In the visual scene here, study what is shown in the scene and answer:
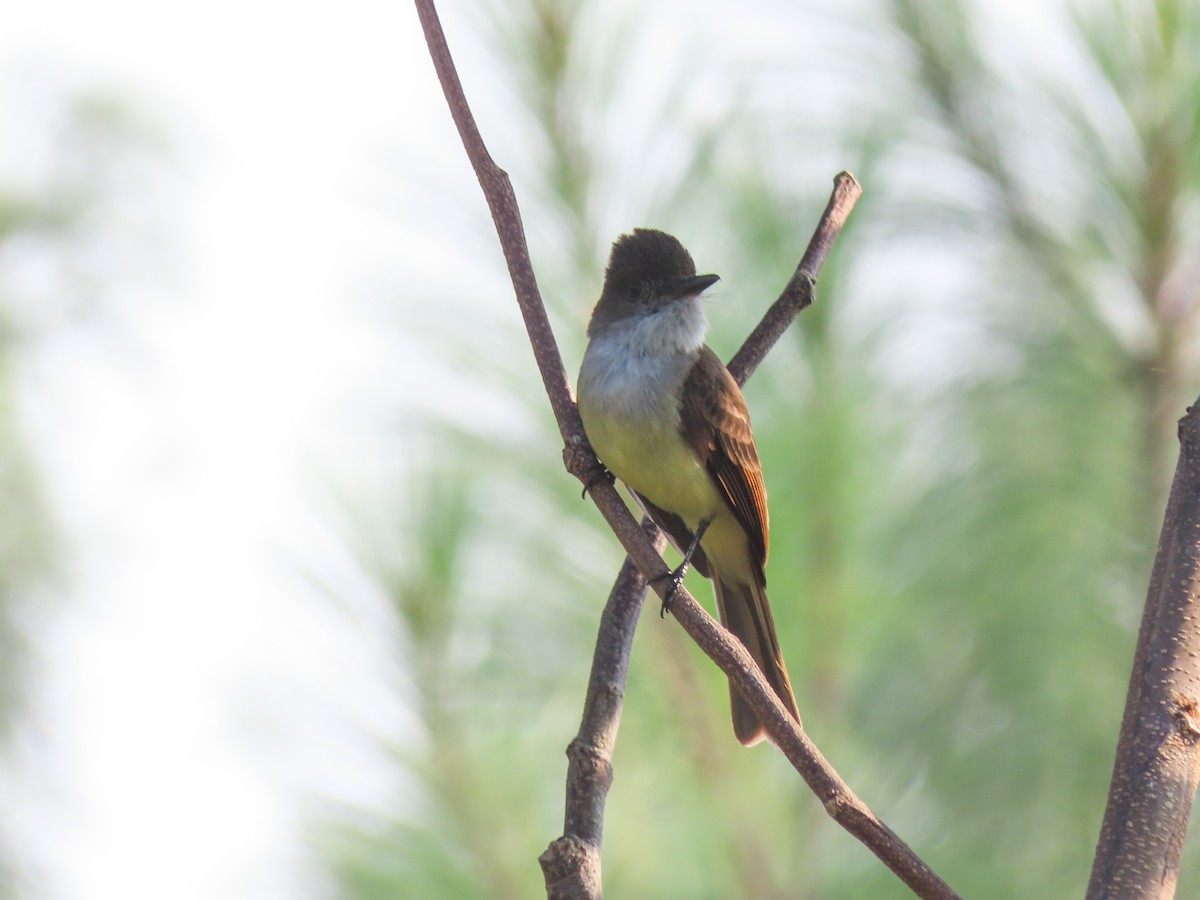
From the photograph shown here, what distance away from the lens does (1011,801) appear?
2816 millimetres

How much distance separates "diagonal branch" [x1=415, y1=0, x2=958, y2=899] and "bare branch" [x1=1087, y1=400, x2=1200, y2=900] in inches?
6.3

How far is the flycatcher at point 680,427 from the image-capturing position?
259 cm

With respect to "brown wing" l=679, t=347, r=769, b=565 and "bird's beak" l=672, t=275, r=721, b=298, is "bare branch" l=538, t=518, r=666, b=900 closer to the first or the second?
"brown wing" l=679, t=347, r=769, b=565

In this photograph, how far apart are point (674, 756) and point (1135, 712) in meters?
1.66

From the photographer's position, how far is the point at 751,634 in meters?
2.70

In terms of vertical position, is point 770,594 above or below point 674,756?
above

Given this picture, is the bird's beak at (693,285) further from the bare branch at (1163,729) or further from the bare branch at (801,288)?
the bare branch at (1163,729)

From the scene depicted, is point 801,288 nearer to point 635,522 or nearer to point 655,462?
point 635,522

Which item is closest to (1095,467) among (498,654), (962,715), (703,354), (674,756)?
(962,715)

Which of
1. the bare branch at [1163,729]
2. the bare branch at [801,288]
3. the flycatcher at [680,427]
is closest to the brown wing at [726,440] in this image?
the flycatcher at [680,427]

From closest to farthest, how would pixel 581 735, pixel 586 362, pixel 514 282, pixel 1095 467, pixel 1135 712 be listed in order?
pixel 1135 712 < pixel 581 735 < pixel 514 282 < pixel 586 362 < pixel 1095 467

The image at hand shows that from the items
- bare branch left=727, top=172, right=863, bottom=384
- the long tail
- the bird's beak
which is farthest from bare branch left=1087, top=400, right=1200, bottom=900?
the bird's beak

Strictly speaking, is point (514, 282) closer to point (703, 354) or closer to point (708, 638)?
point (708, 638)

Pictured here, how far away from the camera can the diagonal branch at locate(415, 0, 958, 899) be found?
135cm
